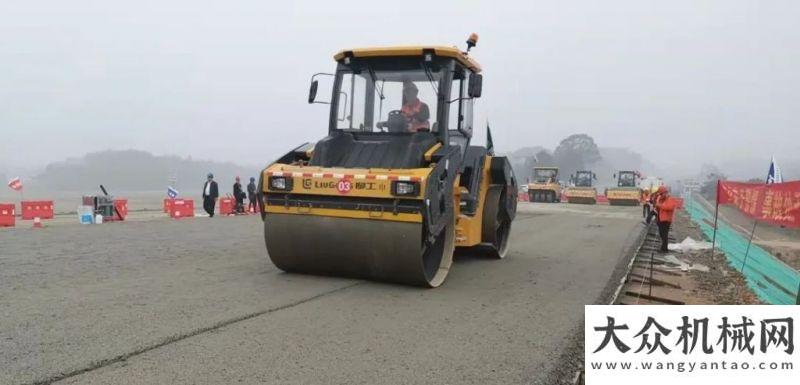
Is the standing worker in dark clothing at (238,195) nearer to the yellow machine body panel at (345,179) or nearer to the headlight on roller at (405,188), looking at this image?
the yellow machine body panel at (345,179)

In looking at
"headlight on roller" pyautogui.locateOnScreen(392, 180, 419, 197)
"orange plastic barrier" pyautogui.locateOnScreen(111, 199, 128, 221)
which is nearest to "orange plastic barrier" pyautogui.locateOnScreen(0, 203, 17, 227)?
"orange plastic barrier" pyautogui.locateOnScreen(111, 199, 128, 221)

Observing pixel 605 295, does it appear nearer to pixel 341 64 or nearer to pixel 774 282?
pixel 774 282

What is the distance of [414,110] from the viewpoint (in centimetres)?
732

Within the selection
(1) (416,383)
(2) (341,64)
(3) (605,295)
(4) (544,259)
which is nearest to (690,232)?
(4) (544,259)

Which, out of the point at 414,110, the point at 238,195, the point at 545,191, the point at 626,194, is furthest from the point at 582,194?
the point at 414,110

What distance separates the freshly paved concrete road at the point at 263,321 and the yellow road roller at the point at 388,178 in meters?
0.35

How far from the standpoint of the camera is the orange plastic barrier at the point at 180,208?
1823 centimetres

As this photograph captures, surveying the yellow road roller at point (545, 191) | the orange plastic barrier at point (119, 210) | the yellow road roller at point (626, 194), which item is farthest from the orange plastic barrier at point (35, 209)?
the yellow road roller at point (626, 194)

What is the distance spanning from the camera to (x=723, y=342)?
8.14ft

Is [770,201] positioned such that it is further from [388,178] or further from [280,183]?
[280,183]

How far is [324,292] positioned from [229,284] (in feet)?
3.49

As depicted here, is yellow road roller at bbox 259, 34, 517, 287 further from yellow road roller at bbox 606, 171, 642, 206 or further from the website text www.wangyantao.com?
yellow road roller at bbox 606, 171, 642, 206

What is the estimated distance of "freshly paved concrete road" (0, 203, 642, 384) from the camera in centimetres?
363

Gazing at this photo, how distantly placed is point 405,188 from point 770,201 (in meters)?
6.05
